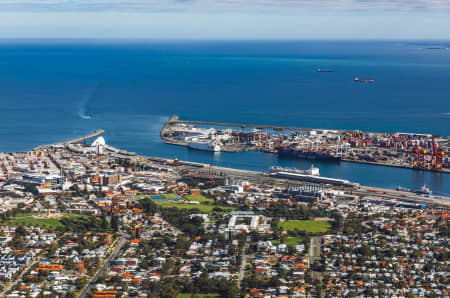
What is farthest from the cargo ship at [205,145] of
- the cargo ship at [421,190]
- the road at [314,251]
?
the road at [314,251]

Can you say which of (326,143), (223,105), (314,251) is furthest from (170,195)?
(223,105)

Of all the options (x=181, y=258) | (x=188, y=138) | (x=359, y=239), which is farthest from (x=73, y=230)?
(x=188, y=138)

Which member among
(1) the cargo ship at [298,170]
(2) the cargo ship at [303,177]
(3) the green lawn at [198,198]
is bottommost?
(3) the green lawn at [198,198]

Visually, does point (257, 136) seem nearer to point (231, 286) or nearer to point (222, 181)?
point (222, 181)

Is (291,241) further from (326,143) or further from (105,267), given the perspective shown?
(326,143)

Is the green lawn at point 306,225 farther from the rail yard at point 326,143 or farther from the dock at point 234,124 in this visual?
the dock at point 234,124

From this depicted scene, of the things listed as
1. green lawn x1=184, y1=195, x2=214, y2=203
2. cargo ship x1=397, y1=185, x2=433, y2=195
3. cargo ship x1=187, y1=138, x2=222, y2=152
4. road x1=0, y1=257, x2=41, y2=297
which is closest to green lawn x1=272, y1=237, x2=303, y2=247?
green lawn x1=184, y1=195, x2=214, y2=203
